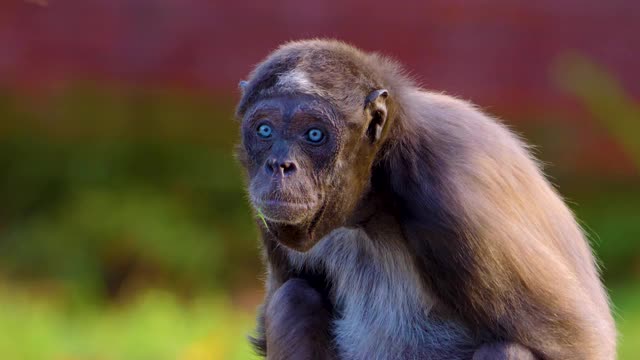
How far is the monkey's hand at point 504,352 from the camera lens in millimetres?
6441

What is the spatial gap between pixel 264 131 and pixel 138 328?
17.9 ft

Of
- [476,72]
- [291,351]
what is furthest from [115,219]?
[291,351]

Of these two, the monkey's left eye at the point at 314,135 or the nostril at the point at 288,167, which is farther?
the monkey's left eye at the point at 314,135

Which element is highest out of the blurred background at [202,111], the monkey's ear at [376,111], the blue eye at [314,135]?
the monkey's ear at [376,111]

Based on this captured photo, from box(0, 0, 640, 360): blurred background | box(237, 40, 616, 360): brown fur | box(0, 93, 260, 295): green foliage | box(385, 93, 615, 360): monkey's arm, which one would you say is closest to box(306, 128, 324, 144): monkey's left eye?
box(237, 40, 616, 360): brown fur

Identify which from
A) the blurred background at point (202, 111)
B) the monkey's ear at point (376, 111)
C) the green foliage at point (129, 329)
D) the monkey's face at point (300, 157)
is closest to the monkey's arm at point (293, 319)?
the monkey's face at point (300, 157)

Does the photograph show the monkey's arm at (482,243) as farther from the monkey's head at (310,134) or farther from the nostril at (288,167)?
the nostril at (288,167)

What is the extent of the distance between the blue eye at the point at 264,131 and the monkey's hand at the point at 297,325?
135 cm

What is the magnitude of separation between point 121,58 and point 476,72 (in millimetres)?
3554

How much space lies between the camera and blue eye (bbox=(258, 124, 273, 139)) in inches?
246

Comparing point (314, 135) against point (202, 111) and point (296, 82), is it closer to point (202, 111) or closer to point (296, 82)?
point (296, 82)

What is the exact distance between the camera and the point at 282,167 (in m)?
6.14

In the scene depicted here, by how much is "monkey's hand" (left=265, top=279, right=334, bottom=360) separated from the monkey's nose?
1.35 meters

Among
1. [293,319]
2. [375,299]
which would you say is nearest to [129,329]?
[293,319]
